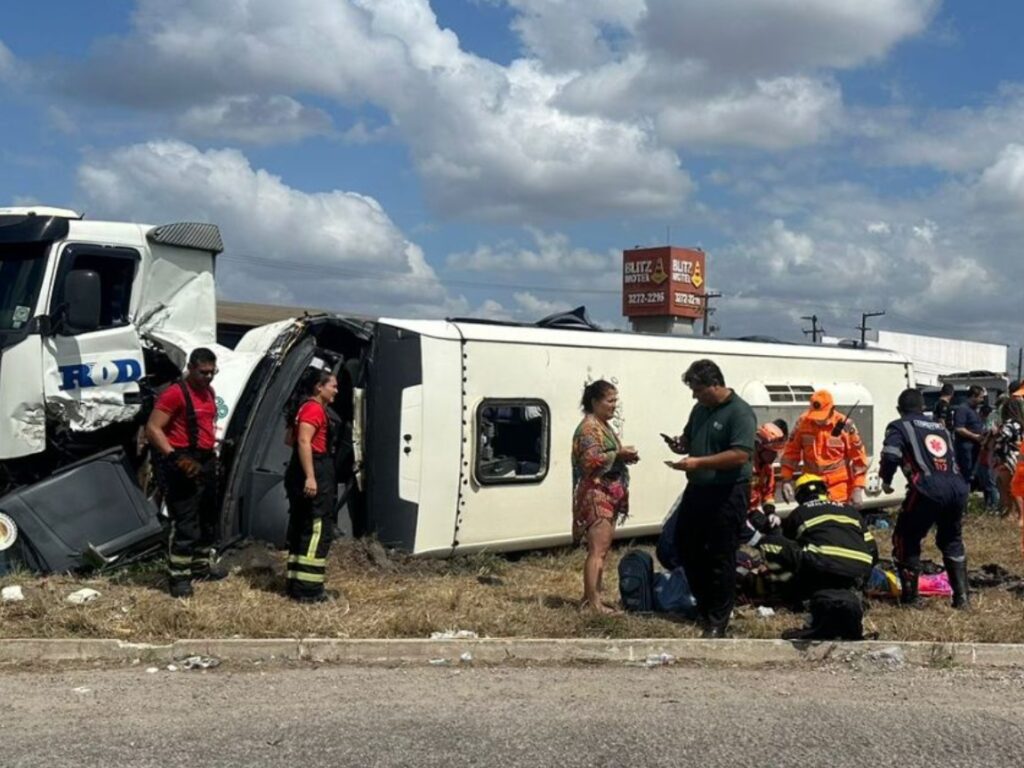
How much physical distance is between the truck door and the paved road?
114 inches

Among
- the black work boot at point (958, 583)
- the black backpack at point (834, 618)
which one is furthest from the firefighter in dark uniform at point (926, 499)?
the black backpack at point (834, 618)

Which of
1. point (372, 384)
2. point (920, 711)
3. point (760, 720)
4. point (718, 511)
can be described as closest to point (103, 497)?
point (372, 384)

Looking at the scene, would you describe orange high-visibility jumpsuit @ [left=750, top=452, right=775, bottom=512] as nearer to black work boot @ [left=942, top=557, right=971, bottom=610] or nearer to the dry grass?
the dry grass

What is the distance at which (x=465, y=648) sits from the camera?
262 inches

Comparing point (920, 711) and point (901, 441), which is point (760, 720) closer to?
point (920, 711)

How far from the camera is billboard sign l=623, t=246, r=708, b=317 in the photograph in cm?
5562

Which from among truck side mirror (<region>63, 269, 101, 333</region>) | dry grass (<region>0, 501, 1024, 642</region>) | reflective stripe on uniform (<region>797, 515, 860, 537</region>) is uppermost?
truck side mirror (<region>63, 269, 101, 333</region>)

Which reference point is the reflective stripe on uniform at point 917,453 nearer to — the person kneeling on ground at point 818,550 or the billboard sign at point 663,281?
the person kneeling on ground at point 818,550

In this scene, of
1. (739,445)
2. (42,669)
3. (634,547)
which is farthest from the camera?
(634,547)

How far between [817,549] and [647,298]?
49.7 m

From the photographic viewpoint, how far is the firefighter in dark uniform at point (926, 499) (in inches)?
313

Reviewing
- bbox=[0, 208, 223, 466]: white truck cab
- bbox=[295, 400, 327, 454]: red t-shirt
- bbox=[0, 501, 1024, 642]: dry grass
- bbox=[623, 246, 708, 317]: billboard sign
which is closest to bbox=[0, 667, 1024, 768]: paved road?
bbox=[0, 501, 1024, 642]: dry grass

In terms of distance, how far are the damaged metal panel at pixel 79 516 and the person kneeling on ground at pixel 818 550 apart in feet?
15.5

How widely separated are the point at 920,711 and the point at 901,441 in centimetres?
291
